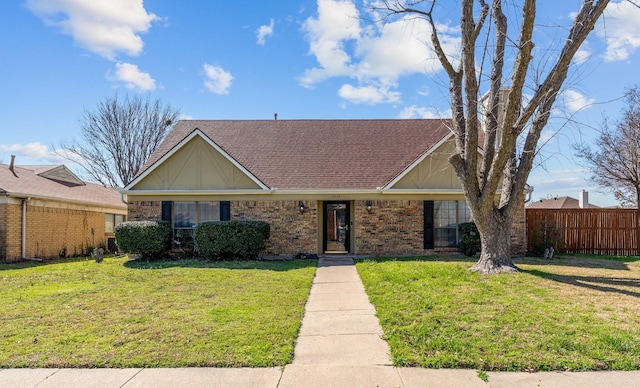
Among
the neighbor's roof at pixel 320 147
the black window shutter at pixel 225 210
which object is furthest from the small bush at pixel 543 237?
the black window shutter at pixel 225 210

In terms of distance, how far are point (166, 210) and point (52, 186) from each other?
6.48 meters

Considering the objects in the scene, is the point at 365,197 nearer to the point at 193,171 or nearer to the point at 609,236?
the point at 193,171

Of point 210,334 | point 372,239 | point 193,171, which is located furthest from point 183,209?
point 210,334

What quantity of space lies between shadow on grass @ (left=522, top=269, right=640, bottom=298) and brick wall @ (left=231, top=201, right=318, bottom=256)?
22.5 ft

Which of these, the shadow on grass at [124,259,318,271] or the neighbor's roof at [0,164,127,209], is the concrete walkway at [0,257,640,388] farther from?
the neighbor's roof at [0,164,127,209]

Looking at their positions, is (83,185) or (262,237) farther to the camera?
(83,185)

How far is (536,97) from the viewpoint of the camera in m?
8.55

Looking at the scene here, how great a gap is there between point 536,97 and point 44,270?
44.9 ft

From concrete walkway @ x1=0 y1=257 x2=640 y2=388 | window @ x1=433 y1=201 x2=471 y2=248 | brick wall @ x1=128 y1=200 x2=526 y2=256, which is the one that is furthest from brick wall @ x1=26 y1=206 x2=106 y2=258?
window @ x1=433 y1=201 x2=471 y2=248

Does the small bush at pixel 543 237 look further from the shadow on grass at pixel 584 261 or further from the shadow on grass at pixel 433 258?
the shadow on grass at pixel 433 258

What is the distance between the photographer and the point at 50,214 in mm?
15227

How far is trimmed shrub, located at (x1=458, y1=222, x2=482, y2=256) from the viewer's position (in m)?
13.1

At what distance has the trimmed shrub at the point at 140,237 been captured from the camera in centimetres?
1270

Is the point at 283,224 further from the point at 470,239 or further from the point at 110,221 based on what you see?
the point at 110,221
